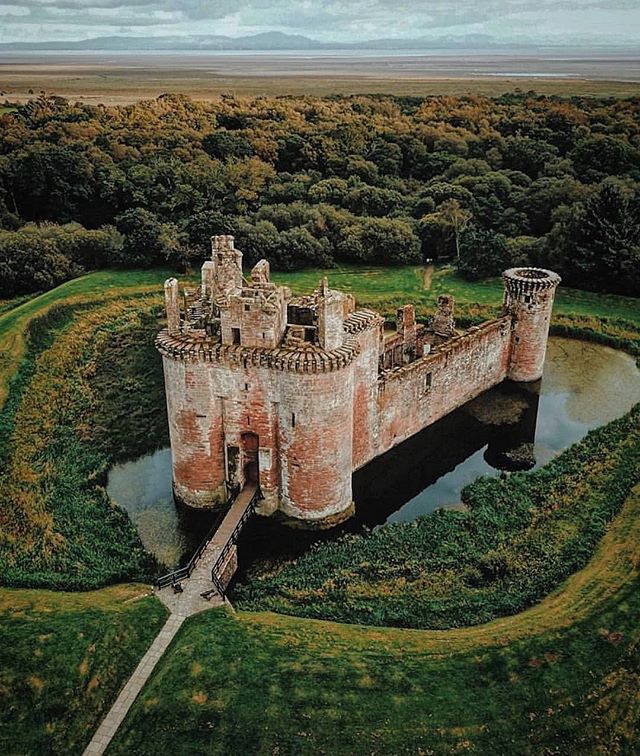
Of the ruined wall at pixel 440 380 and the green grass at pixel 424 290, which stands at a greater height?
the ruined wall at pixel 440 380

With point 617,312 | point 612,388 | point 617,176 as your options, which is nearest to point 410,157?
point 617,176

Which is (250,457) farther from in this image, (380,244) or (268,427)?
(380,244)

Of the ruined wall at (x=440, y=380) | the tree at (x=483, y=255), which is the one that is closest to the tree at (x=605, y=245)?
the tree at (x=483, y=255)

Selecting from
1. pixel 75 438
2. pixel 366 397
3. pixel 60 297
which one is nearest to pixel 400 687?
pixel 366 397

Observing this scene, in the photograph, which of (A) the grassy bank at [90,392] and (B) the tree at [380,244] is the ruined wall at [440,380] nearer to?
(A) the grassy bank at [90,392]

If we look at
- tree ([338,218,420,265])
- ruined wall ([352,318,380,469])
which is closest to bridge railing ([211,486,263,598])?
ruined wall ([352,318,380,469])

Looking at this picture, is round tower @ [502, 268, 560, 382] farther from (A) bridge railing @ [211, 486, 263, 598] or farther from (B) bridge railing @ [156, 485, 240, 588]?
(B) bridge railing @ [156, 485, 240, 588]
